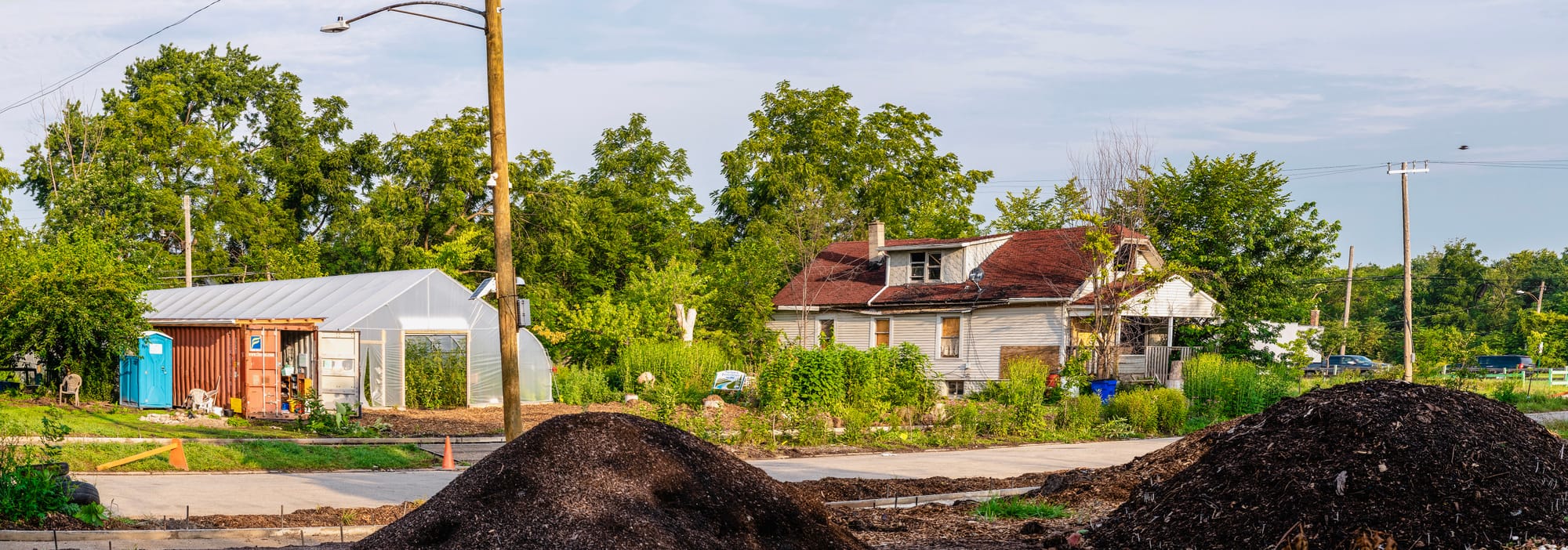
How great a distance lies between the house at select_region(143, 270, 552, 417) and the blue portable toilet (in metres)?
0.38

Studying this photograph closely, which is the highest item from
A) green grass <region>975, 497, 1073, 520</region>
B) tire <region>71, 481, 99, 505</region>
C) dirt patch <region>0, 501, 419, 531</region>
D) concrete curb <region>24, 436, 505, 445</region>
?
tire <region>71, 481, 99, 505</region>

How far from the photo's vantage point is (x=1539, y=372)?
184ft

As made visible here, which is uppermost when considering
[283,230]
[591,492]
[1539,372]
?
[283,230]

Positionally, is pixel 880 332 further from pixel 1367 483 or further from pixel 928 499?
pixel 1367 483

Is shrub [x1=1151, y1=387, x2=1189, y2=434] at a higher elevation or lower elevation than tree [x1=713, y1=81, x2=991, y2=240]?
Result: lower

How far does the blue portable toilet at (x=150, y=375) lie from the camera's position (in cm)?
2664

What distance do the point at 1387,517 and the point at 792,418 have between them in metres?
13.1

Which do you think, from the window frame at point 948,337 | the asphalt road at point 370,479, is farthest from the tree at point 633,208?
the asphalt road at point 370,479

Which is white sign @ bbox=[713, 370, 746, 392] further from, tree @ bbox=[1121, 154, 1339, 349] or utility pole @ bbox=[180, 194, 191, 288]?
utility pole @ bbox=[180, 194, 191, 288]

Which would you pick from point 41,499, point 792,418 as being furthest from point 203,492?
point 792,418

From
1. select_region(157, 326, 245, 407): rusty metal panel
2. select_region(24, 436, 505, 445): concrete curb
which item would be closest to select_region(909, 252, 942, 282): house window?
select_region(24, 436, 505, 445): concrete curb

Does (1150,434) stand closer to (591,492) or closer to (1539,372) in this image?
(591,492)

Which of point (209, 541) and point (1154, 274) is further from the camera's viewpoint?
point (1154, 274)

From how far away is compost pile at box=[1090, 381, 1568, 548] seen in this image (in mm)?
8031
